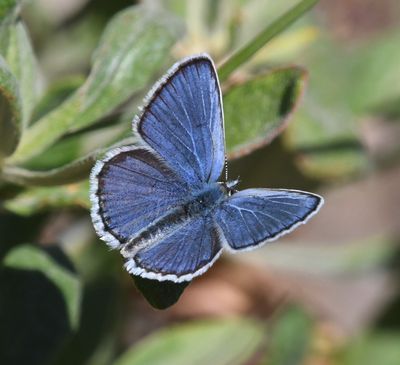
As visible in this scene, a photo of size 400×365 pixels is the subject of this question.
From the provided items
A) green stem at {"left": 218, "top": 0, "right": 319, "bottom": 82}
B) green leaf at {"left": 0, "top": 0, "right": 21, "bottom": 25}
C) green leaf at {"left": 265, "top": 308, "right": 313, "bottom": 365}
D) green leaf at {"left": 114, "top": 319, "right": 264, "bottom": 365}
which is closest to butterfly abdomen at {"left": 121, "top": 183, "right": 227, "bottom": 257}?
green stem at {"left": 218, "top": 0, "right": 319, "bottom": 82}

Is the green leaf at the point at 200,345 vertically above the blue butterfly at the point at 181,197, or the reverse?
the blue butterfly at the point at 181,197

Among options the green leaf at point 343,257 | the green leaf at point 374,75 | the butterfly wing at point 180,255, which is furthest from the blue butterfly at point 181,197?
the green leaf at point 343,257

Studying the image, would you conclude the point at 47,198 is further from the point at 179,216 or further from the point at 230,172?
the point at 230,172

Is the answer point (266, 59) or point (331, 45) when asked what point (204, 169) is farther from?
point (331, 45)

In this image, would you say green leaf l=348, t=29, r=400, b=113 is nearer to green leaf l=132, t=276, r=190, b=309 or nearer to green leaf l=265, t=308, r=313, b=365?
green leaf l=265, t=308, r=313, b=365

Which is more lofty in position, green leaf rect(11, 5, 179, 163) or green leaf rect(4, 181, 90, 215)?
green leaf rect(11, 5, 179, 163)

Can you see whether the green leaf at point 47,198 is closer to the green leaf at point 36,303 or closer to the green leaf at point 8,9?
the green leaf at point 36,303
